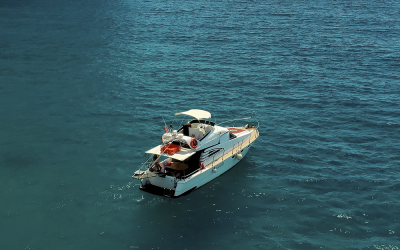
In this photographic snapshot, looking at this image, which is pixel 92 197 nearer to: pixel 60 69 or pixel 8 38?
pixel 60 69

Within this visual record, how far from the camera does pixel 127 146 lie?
166ft

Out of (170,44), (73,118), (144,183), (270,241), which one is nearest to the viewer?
(270,241)

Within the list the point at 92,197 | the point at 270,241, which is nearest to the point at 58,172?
the point at 92,197

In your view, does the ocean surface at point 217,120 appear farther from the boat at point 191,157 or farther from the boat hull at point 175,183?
the boat at point 191,157

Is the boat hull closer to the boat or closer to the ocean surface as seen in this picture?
the boat

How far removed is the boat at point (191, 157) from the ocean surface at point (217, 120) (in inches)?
59.3

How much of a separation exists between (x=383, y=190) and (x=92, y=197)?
29.6 metres

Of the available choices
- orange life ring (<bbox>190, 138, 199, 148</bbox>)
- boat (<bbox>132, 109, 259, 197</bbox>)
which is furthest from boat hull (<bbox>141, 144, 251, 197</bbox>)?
orange life ring (<bbox>190, 138, 199, 148</bbox>)

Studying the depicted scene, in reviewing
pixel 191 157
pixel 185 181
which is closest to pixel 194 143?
pixel 191 157

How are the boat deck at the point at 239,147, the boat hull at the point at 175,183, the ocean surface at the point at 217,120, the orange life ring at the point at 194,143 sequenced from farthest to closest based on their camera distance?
the boat deck at the point at 239,147 < the orange life ring at the point at 194,143 < the boat hull at the point at 175,183 < the ocean surface at the point at 217,120

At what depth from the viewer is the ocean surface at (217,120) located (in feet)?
122

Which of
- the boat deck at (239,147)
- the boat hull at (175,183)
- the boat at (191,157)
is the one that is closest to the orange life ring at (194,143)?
the boat at (191,157)

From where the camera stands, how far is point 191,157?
43156mm

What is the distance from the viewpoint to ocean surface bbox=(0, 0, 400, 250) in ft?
122
